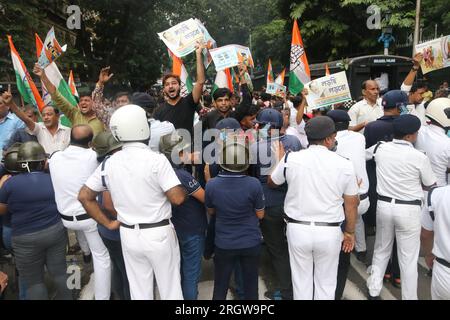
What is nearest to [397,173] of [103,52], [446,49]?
[446,49]

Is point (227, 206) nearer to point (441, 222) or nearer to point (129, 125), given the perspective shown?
point (129, 125)

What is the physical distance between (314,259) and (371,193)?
2.19m

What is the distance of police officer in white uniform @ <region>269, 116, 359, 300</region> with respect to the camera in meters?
3.25

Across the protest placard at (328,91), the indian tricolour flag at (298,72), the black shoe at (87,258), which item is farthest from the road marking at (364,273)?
the black shoe at (87,258)

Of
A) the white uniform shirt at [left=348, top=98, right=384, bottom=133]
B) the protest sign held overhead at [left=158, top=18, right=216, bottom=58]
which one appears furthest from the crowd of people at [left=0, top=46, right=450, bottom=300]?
the protest sign held overhead at [left=158, top=18, right=216, bottom=58]

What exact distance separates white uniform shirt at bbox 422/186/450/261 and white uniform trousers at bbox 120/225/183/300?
6.31ft

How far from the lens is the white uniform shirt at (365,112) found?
5.86 m

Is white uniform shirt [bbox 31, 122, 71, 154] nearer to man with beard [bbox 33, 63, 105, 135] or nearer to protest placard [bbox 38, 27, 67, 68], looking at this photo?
man with beard [bbox 33, 63, 105, 135]

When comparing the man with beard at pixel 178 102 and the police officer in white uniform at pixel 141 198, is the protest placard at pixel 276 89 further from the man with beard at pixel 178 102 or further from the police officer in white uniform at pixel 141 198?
the police officer in white uniform at pixel 141 198

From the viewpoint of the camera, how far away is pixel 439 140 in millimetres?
4230

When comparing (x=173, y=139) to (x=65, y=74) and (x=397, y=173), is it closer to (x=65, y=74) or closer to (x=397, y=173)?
(x=397, y=173)

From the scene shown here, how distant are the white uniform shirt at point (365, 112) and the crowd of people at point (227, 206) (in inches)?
44.4

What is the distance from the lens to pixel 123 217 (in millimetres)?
3123

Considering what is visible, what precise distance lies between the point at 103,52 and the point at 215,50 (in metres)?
20.2
